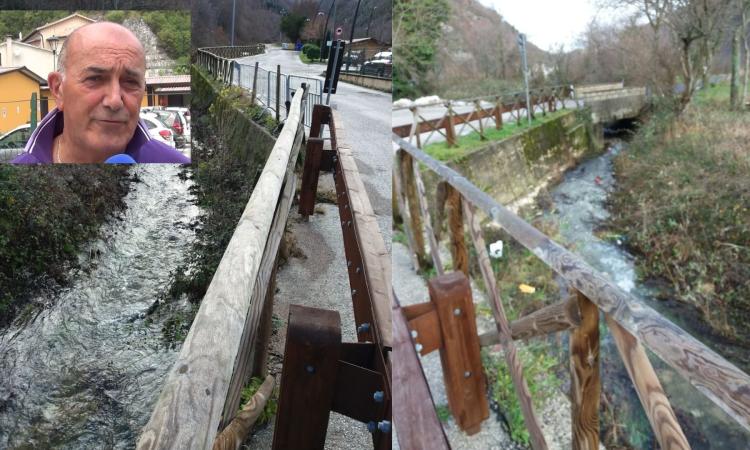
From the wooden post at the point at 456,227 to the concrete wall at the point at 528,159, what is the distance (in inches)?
69.1

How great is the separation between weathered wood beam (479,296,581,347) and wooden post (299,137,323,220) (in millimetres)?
731

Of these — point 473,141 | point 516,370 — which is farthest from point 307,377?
point 473,141

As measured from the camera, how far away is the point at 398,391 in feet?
1.57

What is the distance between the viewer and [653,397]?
0.55 meters

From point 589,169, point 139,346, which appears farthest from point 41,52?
point 589,169

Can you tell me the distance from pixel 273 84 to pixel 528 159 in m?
4.44

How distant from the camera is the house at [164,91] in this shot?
7.79 feet

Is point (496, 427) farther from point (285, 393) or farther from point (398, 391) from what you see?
point (285, 393)

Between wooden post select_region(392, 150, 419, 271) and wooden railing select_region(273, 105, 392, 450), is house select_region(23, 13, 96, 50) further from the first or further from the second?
wooden railing select_region(273, 105, 392, 450)

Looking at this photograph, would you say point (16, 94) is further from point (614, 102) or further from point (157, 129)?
point (614, 102)

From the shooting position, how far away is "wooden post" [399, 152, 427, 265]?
7.91ft

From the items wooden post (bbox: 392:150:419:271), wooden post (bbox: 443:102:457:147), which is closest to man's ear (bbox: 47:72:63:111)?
wooden post (bbox: 392:150:419:271)

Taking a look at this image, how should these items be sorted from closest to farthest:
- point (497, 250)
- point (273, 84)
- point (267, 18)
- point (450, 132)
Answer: point (267, 18) → point (273, 84) → point (497, 250) → point (450, 132)

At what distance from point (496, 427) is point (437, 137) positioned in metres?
4.57
